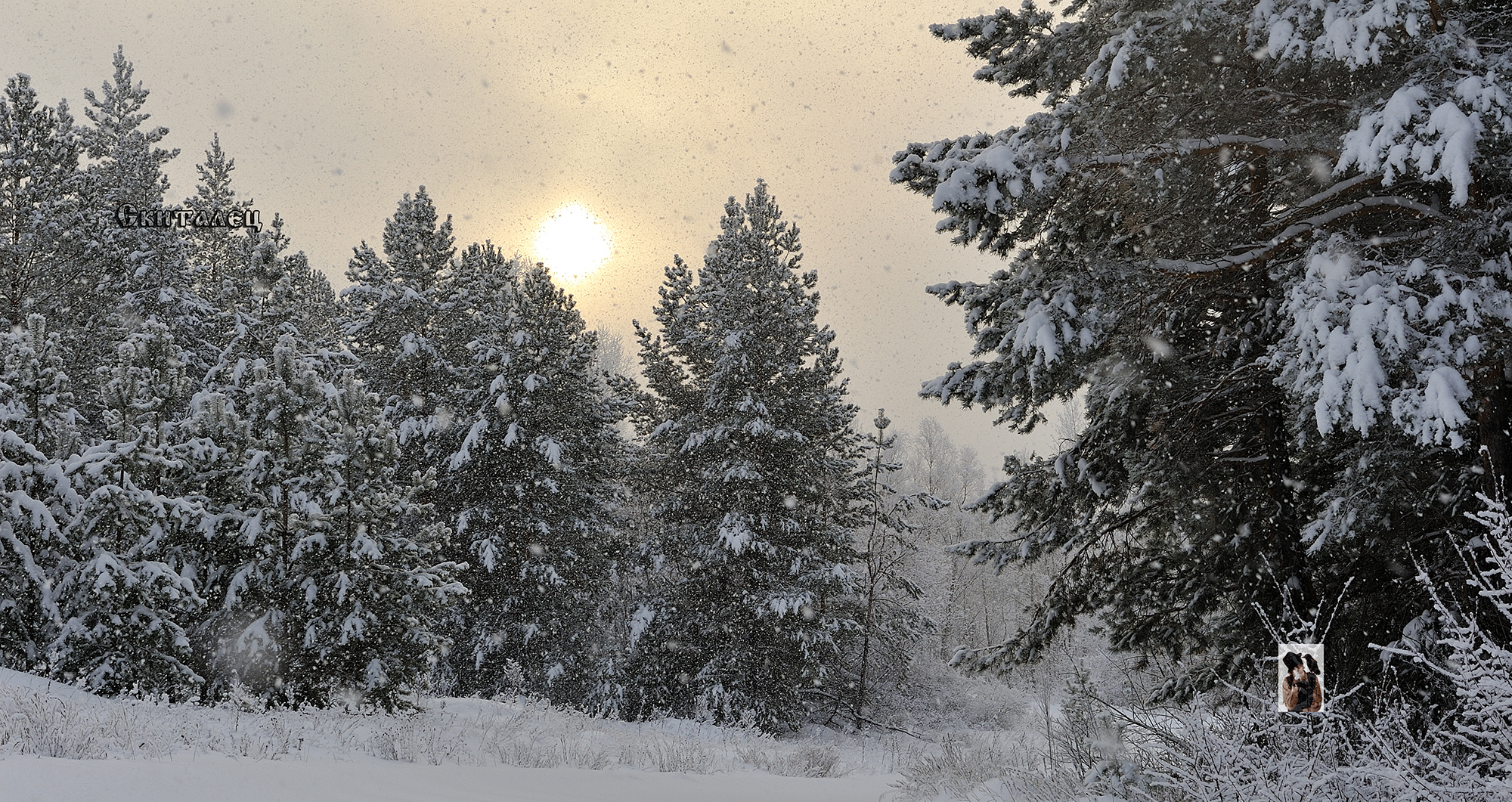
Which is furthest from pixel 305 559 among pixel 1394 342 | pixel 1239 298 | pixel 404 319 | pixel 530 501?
pixel 404 319

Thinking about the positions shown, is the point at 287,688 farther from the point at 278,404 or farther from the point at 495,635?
the point at 495,635

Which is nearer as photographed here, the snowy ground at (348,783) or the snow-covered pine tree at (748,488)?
the snowy ground at (348,783)

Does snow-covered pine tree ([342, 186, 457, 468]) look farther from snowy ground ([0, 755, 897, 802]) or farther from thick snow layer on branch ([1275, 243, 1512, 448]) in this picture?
thick snow layer on branch ([1275, 243, 1512, 448])

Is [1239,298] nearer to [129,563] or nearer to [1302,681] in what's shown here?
[1302,681]

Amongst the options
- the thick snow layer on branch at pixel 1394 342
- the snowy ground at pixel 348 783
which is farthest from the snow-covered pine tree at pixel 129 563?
the thick snow layer on branch at pixel 1394 342

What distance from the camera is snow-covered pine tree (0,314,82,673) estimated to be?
9.84m

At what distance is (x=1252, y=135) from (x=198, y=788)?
29.2ft

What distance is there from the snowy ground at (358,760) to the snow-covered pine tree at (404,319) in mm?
11396

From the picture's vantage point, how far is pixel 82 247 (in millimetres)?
18422

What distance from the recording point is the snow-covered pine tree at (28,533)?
984cm

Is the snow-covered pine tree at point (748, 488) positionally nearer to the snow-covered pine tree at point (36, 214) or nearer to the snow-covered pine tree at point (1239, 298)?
the snow-covered pine tree at point (1239, 298)

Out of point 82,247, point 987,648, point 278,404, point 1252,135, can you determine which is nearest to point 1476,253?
point 1252,135

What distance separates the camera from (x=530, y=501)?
20.9 m

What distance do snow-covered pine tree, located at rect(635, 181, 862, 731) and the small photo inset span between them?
1377cm
